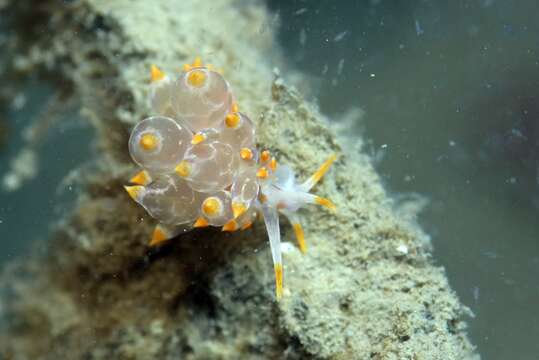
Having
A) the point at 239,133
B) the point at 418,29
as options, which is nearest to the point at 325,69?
the point at 418,29

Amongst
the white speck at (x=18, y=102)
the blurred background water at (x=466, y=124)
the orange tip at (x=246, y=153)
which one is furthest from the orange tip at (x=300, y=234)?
the white speck at (x=18, y=102)

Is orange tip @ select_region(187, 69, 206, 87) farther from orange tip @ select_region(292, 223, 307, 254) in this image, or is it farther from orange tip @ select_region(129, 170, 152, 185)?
orange tip @ select_region(292, 223, 307, 254)

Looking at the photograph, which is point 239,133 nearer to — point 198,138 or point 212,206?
point 198,138

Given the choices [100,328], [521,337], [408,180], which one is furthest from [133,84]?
[521,337]

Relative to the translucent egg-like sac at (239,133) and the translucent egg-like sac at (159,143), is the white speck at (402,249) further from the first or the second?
the translucent egg-like sac at (159,143)

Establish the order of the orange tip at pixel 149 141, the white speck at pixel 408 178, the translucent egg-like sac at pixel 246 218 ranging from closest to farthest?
1. the orange tip at pixel 149 141
2. the translucent egg-like sac at pixel 246 218
3. the white speck at pixel 408 178

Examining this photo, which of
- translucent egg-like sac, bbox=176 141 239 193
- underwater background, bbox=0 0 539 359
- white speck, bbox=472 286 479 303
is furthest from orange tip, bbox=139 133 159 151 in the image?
white speck, bbox=472 286 479 303

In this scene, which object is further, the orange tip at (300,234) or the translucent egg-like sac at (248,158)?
the orange tip at (300,234)
